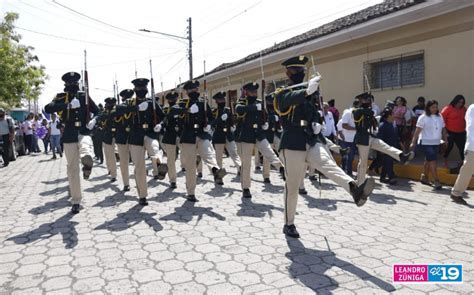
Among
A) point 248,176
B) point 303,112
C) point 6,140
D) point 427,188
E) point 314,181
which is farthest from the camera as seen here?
point 6,140

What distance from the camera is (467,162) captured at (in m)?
6.21

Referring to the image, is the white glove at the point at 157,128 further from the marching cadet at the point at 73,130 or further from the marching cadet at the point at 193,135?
the marching cadet at the point at 73,130

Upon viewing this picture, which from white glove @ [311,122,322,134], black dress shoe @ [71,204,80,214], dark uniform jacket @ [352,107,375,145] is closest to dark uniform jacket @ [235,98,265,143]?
dark uniform jacket @ [352,107,375,145]

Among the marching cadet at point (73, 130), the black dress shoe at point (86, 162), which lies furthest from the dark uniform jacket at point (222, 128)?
the black dress shoe at point (86, 162)

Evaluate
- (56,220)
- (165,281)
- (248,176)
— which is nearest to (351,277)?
(165,281)

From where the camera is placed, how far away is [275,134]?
876cm

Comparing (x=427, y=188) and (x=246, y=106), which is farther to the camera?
(x=427, y=188)

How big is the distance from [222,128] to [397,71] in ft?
16.8

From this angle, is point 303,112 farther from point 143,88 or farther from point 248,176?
point 143,88

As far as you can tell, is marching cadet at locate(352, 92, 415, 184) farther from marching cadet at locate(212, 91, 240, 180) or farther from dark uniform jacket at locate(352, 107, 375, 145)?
marching cadet at locate(212, 91, 240, 180)

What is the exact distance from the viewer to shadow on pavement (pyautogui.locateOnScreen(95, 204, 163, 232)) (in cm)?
525

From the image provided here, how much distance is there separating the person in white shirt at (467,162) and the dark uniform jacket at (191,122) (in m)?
4.15

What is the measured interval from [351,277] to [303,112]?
1.93 metres

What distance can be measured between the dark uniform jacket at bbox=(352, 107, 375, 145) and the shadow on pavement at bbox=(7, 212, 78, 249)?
5156mm
